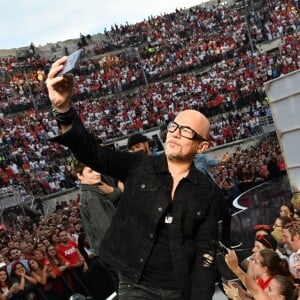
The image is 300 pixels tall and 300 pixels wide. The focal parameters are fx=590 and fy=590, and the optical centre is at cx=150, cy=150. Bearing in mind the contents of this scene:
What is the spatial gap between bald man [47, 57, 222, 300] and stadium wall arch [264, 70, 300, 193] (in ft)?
21.9

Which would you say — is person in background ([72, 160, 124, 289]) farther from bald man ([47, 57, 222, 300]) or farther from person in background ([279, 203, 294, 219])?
person in background ([279, 203, 294, 219])

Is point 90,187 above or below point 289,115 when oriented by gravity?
above

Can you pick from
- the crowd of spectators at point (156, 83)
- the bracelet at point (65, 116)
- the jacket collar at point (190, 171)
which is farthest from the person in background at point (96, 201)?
the crowd of spectators at point (156, 83)

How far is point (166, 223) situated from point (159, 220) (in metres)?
0.05

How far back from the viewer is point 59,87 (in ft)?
8.21

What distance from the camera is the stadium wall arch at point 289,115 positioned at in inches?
368

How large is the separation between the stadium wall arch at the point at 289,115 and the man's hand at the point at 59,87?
283 inches

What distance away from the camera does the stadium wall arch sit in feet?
30.7

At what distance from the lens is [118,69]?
3888 centimetres

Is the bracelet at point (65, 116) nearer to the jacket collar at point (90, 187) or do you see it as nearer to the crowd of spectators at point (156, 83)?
the jacket collar at point (90, 187)

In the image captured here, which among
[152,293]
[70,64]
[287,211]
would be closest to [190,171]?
[152,293]

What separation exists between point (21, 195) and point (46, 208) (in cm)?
108


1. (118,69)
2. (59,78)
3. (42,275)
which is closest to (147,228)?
(59,78)

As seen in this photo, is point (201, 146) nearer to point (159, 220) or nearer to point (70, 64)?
point (159, 220)
